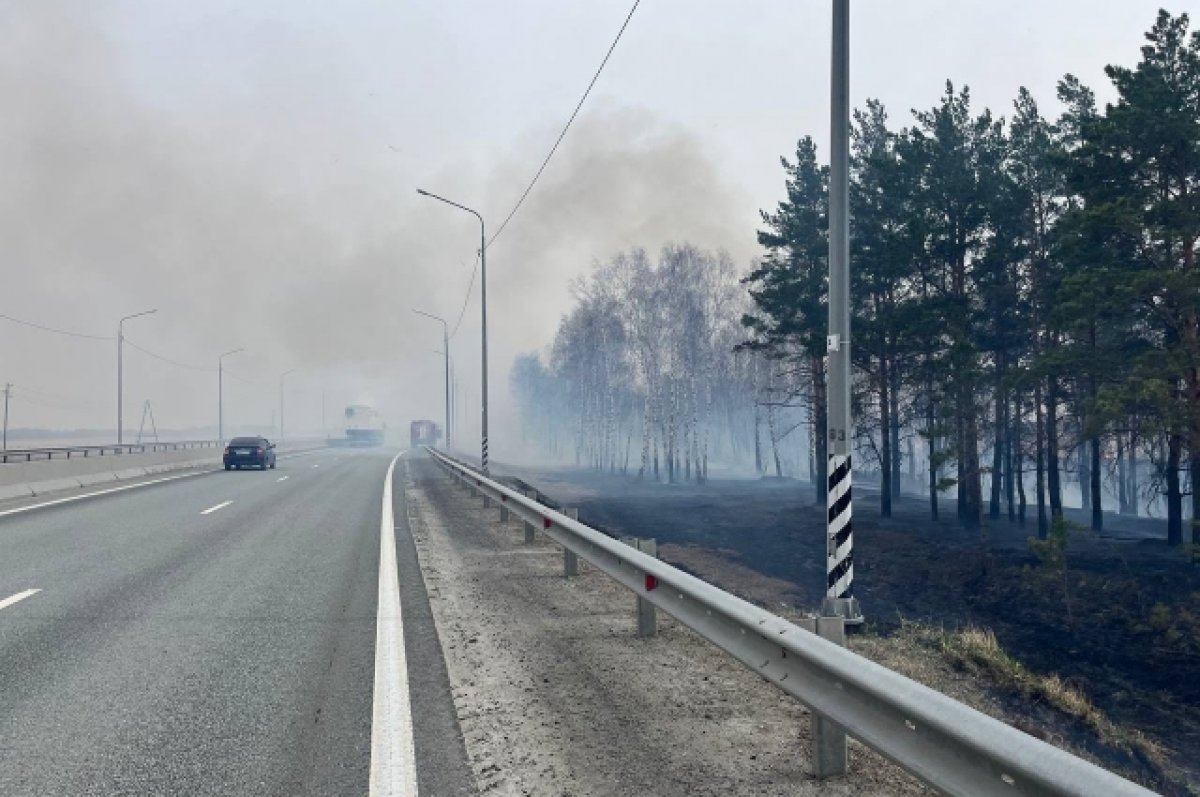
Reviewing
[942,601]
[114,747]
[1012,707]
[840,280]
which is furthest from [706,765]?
[942,601]

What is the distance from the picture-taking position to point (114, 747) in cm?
445

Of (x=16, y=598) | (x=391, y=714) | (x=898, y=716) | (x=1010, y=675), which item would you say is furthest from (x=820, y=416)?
(x=898, y=716)

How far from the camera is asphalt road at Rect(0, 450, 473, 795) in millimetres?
4168

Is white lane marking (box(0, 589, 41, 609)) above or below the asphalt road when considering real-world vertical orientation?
above

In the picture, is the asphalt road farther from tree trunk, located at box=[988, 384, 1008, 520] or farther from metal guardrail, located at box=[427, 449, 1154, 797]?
tree trunk, located at box=[988, 384, 1008, 520]

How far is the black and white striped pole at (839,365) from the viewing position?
814 cm

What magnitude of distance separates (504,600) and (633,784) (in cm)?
485

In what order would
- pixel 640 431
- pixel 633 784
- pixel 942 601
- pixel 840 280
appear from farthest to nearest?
pixel 640 431 < pixel 942 601 < pixel 840 280 < pixel 633 784

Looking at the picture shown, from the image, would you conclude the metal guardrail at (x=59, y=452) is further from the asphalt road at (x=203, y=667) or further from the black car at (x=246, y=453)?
the asphalt road at (x=203, y=667)

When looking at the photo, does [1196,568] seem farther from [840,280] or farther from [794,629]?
[794,629]

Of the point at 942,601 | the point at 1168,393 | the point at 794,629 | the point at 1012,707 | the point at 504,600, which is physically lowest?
the point at 942,601

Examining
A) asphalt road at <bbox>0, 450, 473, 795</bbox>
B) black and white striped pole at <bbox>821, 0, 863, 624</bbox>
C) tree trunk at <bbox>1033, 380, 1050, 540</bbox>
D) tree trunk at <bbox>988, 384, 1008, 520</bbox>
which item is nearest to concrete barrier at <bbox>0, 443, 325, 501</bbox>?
asphalt road at <bbox>0, 450, 473, 795</bbox>

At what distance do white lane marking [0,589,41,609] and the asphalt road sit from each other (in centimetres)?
2

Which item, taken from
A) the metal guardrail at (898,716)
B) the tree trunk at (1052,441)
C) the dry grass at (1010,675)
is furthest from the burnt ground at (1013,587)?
the metal guardrail at (898,716)
